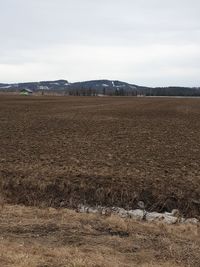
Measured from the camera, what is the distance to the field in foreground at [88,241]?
8.12 m

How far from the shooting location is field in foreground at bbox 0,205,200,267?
26.7ft

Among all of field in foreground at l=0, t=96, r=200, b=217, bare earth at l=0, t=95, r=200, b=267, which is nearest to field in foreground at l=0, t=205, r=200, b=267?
bare earth at l=0, t=95, r=200, b=267

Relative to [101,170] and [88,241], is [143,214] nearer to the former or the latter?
[88,241]

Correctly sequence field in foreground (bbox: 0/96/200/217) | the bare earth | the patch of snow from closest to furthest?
the bare earth < the patch of snow < field in foreground (bbox: 0/96/200/217)

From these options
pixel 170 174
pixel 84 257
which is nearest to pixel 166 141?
pixel 170 174

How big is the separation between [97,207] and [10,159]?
671 cm

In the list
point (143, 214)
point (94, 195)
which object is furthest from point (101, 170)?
point (143, 214)

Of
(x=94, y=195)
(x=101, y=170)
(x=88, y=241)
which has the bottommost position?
(x=94, y=195)

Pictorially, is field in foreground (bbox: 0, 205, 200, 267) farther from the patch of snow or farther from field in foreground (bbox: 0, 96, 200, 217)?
field in foreground (bbox: 0, 96, 200, 217)

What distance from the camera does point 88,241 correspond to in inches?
369

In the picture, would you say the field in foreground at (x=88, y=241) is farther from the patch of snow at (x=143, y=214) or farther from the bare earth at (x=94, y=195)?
the patch of snow at (x=143, y=214)

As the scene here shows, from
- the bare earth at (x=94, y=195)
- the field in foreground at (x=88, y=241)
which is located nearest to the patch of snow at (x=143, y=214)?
the bare earth at (x=94, y=195)

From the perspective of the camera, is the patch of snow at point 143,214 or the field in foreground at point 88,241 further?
the patch of snow at point 143,214

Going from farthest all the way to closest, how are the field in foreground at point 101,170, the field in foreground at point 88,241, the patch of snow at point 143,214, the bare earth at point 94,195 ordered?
1. the field in foreground at point 101,170
2. the patch of snow at point 143,214
3. the bare earth at point 94,195
4. the field in foreground at point 88,241
